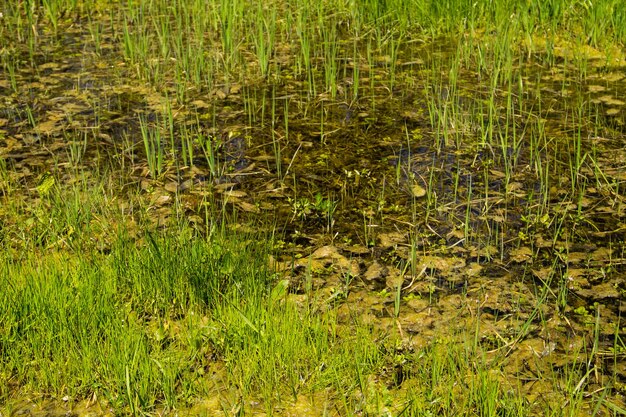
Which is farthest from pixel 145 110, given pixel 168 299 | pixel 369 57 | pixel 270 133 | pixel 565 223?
pixel 565 223

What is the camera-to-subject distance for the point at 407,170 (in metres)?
3.97

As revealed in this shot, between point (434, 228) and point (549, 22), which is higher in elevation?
point (549, 22)

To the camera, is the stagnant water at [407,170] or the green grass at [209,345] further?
the stagnant water at [407,170]

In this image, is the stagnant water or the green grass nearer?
the green grass

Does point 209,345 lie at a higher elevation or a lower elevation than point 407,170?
lower

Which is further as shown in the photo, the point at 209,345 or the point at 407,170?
the point at 407,170

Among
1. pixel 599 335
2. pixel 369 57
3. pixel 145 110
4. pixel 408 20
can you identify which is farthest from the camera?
pixel 408 20

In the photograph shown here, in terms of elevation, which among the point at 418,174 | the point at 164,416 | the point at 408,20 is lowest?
the point at 164,416

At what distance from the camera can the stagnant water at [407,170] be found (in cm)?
307

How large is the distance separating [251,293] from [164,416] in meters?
0.57

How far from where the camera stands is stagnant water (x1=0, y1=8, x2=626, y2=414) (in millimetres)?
3070

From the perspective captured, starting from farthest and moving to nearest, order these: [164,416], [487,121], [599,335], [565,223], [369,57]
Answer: [369,57], [487,121], [565,223], [599,335], [164,416]

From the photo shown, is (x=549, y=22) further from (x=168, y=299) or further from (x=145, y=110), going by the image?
(x=168, y=299)

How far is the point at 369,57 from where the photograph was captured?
5.05 m
